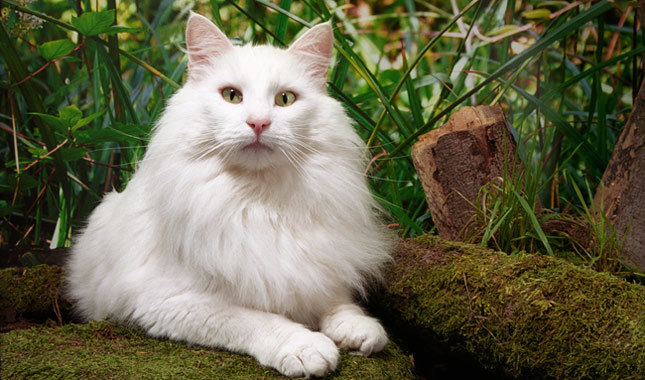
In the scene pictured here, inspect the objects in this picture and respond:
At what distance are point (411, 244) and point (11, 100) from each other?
5.10ft

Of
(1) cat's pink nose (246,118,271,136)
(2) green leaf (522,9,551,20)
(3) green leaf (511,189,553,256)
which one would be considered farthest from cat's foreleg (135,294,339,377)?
(2) green leaf (522,9,551,20)

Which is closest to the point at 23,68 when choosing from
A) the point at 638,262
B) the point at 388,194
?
the point at 388,194

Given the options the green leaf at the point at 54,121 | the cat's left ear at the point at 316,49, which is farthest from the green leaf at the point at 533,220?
the green leaf at the point at 54,121

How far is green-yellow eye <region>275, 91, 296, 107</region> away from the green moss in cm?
112

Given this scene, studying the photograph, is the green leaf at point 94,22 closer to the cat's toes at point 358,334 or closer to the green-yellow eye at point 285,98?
the green-yellow eye at point 285,98

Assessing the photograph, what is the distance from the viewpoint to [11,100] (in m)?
1.86

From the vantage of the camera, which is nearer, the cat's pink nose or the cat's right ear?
the cat's pink nose

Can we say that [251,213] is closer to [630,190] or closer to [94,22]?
[94,22]

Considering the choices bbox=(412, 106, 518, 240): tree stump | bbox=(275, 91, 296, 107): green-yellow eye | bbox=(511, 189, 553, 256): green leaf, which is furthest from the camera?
bbox=(412, 106, 518, 240): tree stump

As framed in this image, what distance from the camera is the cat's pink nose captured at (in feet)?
4.15

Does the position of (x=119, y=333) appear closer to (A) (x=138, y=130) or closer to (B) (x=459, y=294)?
(A) (x=138, y=130)

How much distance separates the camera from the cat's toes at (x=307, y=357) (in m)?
1.18

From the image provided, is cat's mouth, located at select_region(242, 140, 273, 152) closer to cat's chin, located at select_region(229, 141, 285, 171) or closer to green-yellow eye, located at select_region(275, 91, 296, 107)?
cat's chin, located at select_region(229, 141, 285, 171)

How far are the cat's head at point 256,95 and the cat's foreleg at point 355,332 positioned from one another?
47 centimetres
